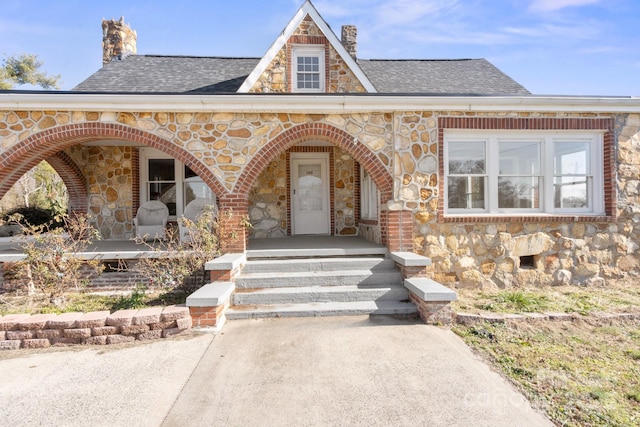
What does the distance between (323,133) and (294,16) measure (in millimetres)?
4553

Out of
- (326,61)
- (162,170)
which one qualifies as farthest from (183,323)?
(326,61)

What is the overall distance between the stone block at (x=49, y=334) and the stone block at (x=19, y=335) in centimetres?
9

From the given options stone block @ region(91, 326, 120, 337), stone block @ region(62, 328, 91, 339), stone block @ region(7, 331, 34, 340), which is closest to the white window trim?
stone block @ region(91, 326, 120, 337)

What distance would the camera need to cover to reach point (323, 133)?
634 centimetres

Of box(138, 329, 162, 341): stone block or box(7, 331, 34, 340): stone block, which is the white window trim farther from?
box(7, 331, 34, 340): stone block

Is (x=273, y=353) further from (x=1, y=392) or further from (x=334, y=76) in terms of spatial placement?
(x=334, y=76)

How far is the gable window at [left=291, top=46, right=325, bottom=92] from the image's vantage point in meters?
9.17

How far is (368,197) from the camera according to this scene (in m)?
8.37

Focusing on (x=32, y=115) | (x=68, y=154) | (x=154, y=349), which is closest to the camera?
(x=154, y=349)

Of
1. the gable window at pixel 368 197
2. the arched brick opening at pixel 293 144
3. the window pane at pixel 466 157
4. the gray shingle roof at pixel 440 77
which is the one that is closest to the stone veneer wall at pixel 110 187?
the arched brick opening at pixel 293 144

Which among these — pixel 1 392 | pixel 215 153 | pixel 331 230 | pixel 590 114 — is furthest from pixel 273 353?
pixel 590 114

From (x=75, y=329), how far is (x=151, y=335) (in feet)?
2.90

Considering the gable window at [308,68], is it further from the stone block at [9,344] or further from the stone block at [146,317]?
the stone block at [9,344]

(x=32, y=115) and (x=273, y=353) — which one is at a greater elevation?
(x=32, y=115)
